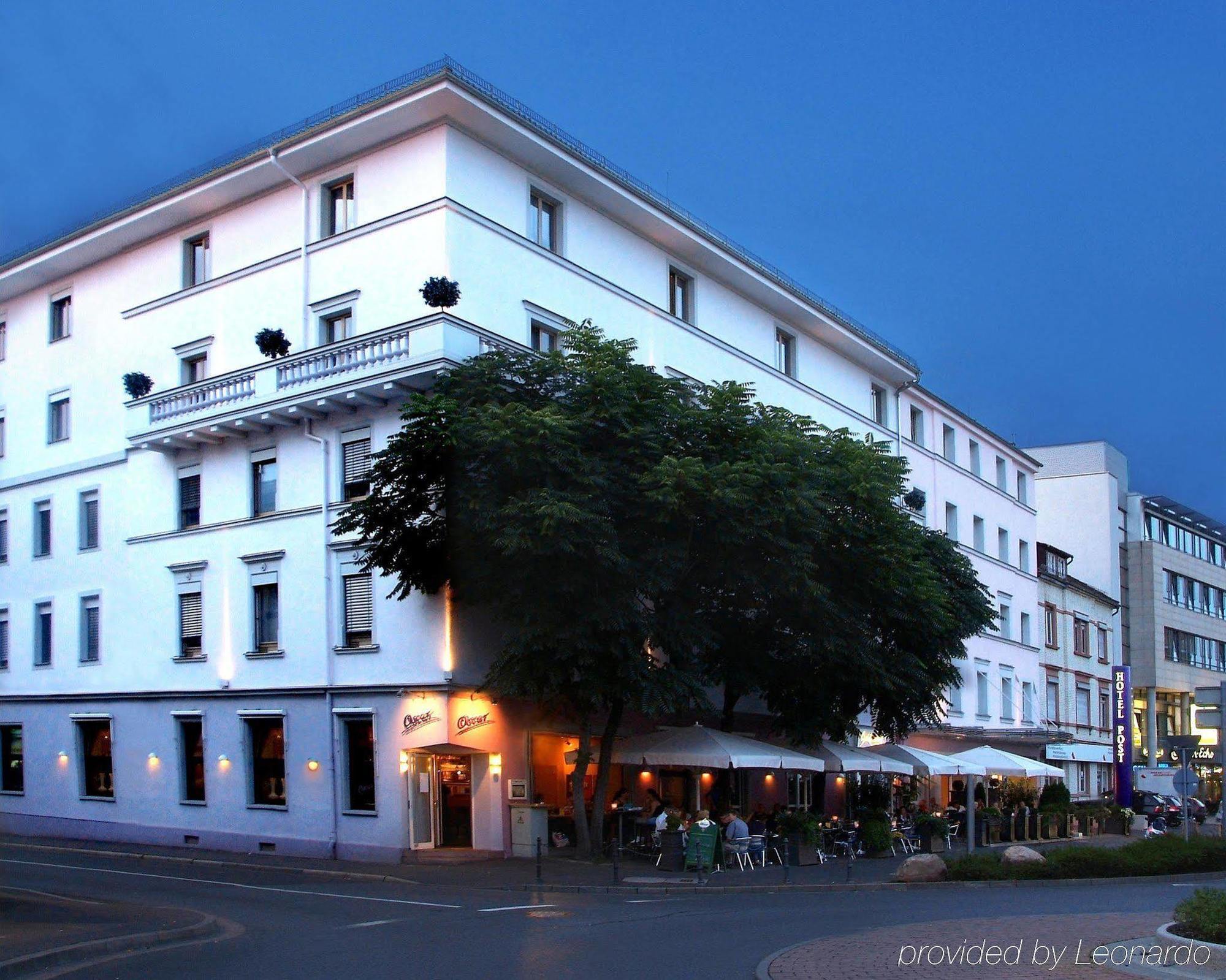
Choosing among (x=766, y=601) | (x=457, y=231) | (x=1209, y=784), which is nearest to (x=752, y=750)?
(x=766, y=601)

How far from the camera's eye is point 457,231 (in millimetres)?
31062

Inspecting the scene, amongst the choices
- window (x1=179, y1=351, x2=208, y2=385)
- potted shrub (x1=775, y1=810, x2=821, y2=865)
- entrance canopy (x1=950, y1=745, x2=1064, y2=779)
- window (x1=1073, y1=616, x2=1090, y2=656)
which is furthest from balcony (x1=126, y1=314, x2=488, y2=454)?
window (x1=1073, y1=616, x2=1090, y2=656)

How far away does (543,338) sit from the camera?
34062mm

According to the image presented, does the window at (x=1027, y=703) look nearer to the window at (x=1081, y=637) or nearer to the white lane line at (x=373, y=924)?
the window at (x=1081, y=637)

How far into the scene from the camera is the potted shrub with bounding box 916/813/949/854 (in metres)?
35.0

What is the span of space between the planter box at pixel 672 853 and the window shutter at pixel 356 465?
1015 centimetres

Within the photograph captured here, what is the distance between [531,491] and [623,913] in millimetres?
8887

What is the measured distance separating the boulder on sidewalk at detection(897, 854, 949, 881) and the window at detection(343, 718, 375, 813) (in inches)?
460

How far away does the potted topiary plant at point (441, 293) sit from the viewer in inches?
1164

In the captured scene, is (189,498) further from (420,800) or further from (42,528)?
(420,800)

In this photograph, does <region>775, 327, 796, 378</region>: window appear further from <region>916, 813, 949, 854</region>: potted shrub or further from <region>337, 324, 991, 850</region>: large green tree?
<region>916, 813, 949, 854</region>: potted shrub

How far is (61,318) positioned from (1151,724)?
64.6 meters

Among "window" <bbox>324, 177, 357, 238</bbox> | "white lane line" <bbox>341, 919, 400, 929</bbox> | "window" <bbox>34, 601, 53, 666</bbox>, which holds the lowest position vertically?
"white lane line" <bbox>341, 919, 400, 929</bbox>

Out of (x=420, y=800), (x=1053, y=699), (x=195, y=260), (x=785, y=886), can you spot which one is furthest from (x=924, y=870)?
(x=1053, y=699)
